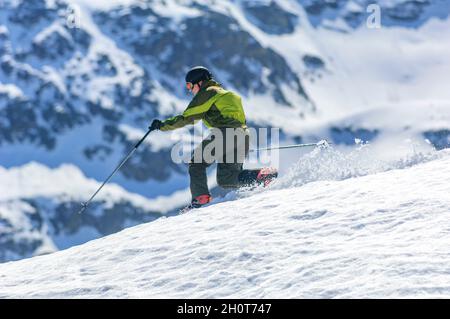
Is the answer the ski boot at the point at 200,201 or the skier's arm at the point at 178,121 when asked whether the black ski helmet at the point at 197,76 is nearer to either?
the skier's arm at the point at 178,121

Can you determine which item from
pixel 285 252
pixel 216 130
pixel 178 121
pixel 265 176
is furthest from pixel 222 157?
pixel 285 252

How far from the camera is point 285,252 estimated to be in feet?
21.1

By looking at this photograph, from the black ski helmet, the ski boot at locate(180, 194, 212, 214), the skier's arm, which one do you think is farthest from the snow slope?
the black ski helmet

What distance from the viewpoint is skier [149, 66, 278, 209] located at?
10.1 m

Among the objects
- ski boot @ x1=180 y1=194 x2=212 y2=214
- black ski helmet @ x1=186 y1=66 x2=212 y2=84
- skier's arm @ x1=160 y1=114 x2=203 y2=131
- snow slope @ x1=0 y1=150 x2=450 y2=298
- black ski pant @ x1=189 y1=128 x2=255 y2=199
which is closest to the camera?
snow slope @ x1=0 y1=150 x2=450 y2=298

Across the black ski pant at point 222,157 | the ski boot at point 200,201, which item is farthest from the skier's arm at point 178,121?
the ski boot at point 200,201

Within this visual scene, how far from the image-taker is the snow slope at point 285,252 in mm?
5688

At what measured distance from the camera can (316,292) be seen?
552 centimetres

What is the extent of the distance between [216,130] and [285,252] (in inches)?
160

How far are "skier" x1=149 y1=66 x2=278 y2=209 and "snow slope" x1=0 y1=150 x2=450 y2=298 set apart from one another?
1523 mm

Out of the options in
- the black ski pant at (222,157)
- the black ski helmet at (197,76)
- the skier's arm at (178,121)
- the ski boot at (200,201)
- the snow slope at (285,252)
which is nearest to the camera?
the snow slope at (285,252)

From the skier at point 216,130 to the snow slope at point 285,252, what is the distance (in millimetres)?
1523

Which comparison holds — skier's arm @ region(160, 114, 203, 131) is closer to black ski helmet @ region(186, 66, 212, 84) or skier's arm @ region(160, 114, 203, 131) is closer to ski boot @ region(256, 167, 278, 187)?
black ski helmet @ region(186, 66, 212, 84)

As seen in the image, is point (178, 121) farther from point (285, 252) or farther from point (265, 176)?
point (285, 252)
